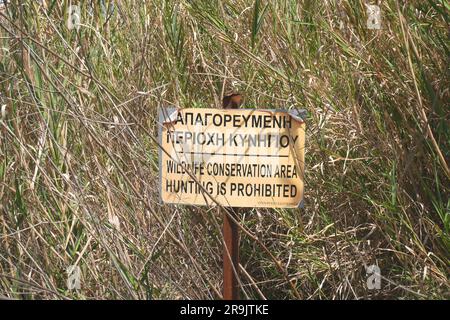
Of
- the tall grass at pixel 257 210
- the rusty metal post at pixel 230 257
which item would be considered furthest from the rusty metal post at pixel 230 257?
the tall grass at pixel 257 210

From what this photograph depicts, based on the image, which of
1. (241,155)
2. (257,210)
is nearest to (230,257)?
(241,155)

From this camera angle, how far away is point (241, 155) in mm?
2123

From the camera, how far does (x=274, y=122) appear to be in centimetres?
212

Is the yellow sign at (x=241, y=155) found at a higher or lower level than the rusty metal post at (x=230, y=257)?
higher

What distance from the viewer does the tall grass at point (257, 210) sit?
2408mm

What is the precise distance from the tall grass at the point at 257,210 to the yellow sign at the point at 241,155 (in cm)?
17

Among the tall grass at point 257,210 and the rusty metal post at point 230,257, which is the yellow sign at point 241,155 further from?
the tall grass at point 257,210

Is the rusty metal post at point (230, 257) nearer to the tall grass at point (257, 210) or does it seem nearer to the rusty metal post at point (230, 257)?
the rusty metal post at point (230, 257)

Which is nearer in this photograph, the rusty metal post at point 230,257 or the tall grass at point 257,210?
the rusty metal post at point 230,257

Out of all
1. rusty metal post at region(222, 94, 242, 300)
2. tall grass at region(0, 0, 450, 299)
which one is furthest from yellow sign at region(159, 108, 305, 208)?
tall grass at region(0, 0, 450, 299)

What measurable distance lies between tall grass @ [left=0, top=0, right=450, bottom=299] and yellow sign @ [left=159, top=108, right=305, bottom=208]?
171mm

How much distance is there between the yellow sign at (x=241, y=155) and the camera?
211 centimetres

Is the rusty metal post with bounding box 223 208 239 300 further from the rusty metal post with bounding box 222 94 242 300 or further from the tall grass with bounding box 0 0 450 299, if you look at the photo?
the tall grass with bounding box 0 0 450 299

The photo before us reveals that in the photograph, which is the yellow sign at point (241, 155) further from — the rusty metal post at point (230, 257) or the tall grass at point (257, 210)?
the tall grass at point (257, 210)
